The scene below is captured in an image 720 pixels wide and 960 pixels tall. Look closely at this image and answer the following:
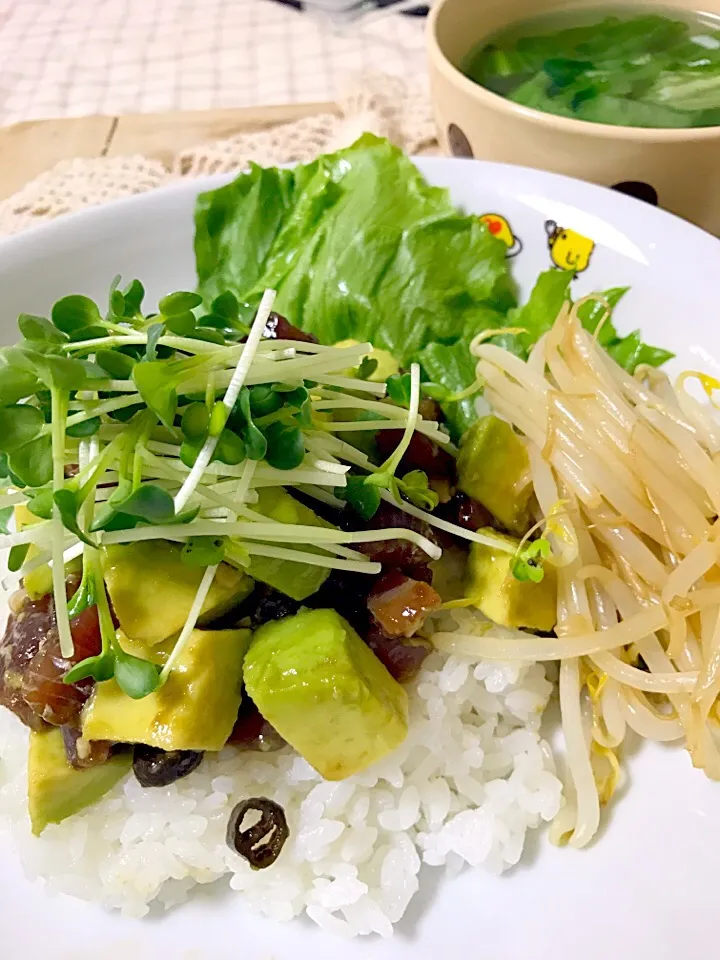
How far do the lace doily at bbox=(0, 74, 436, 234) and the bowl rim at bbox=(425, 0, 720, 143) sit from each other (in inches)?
25.9

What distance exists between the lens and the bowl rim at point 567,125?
1.79m

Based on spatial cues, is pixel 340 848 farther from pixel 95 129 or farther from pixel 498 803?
pixel 95 129

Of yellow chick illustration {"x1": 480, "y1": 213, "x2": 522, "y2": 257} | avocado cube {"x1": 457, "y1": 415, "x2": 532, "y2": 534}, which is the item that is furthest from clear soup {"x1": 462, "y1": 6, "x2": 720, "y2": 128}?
avocado cube {"x1": 457, "y1": 415, "x2": 532, "y2": 534}

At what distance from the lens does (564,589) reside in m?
1.51

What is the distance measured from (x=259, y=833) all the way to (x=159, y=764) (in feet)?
0.68

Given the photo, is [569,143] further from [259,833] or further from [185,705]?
[259,833]

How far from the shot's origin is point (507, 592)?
56.1 inches

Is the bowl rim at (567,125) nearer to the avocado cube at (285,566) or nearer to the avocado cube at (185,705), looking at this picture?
the avocado cube at (285,566)

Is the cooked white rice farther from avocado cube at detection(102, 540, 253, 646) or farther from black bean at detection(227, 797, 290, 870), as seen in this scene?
avocado cube at detection(102, 540, 253, 646)

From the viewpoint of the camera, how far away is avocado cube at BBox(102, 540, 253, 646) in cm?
128

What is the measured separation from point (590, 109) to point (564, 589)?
1.29 metres

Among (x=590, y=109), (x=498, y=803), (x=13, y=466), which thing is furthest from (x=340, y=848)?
(x=590, y=109)

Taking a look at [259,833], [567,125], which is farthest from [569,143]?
[259,833]

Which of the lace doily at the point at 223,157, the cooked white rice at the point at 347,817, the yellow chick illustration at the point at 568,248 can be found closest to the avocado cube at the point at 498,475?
the cooked white rice at the point at 347,817
